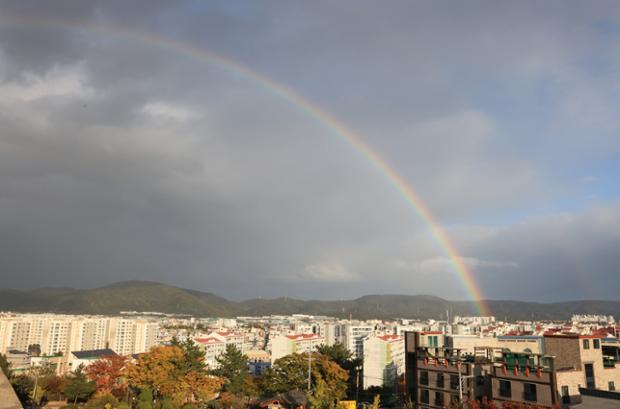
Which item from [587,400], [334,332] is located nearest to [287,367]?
[587,400]

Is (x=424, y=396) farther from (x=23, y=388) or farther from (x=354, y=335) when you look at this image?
(x=354, y=335)

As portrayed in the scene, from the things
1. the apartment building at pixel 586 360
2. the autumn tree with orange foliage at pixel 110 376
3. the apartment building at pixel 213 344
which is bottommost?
the apartment building at pixel 213 344

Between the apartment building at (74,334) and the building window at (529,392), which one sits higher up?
the building window at (529,392)

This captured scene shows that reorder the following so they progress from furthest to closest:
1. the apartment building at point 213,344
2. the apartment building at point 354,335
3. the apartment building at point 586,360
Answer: the apartment building at point 354,335 < the apartment building at point 213,344 < the apartment building at point 586,360

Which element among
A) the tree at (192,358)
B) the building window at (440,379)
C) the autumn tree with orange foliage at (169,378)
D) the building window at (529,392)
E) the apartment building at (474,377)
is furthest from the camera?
the tree at (192,358)

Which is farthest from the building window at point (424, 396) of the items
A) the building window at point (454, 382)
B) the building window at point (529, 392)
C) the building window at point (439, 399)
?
the building window at point (529, 392)

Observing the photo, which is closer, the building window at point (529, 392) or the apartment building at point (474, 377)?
the apartment building at point (474, 377)

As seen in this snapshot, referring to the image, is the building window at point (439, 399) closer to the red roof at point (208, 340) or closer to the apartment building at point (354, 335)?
the red roof at point (208, 340)

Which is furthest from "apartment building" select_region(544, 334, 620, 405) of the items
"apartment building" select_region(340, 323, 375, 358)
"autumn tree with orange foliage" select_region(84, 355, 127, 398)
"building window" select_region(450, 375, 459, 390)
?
"apartment building" select_region(340, 323, 375, 358)
